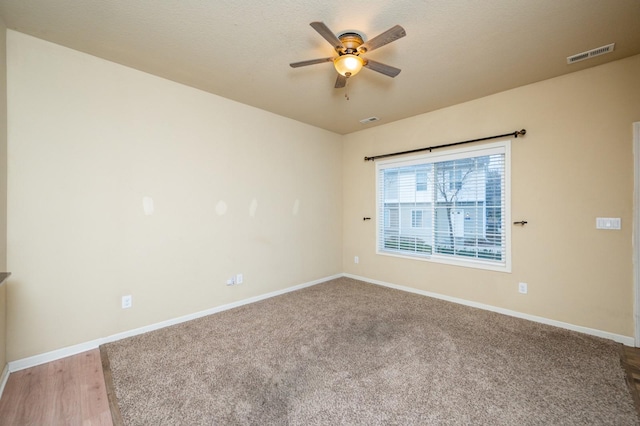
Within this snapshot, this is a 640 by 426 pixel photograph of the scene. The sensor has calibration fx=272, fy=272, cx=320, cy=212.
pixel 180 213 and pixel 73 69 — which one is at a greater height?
pixel 73 69

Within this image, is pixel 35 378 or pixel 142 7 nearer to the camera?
pixel 142 7

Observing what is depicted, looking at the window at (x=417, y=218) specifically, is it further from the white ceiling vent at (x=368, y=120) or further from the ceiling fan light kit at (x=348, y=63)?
the ceiling fan light kit at (x=348, y=63)

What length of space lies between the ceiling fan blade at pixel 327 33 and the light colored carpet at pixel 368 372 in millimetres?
2434

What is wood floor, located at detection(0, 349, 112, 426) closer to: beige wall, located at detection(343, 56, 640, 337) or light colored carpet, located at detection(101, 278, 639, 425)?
light colored carpet, located at detection(101, 278, 639, 425)

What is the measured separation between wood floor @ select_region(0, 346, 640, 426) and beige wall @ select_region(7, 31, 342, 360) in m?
0.24

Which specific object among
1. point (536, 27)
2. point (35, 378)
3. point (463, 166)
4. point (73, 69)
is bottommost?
point (35, 378)

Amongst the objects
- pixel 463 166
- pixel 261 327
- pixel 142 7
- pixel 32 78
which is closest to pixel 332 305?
pixel 261 327

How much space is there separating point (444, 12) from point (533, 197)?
2.31 meters

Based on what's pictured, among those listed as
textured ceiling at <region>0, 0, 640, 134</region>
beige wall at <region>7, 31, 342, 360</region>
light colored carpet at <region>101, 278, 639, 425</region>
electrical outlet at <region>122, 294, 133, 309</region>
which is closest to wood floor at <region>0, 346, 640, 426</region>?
light colored carpet at <region>101, 278, 639, 425</region>

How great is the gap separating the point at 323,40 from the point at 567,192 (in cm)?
297

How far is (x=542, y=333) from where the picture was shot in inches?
110

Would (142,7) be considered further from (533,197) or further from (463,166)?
(533,197)

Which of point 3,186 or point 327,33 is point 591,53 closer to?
point 327,33

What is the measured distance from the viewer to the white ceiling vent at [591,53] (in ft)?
7.94
